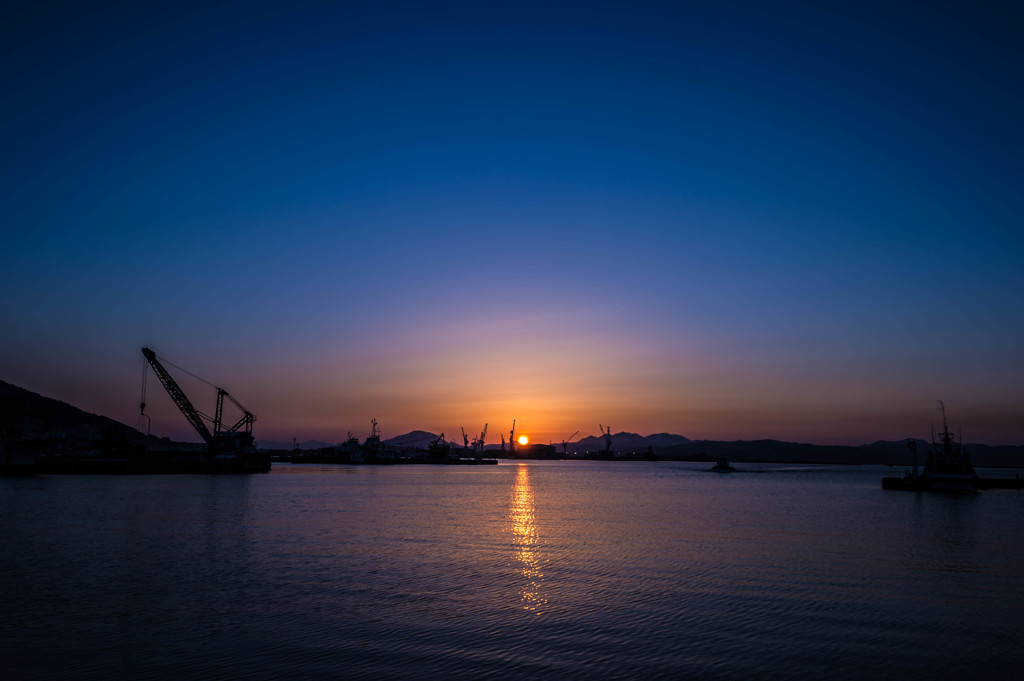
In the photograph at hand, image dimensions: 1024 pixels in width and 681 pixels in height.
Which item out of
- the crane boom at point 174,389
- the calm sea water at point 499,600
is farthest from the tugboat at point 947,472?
the crane boom at point 174,389

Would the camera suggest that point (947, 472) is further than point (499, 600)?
Yes

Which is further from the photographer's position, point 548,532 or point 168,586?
point 548,532

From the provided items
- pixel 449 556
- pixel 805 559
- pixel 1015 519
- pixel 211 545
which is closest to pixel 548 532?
pixel 449 556

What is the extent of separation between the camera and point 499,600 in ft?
63.3

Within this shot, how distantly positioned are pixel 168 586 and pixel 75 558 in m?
7.60

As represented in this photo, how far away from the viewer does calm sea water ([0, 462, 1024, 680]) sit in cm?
1375

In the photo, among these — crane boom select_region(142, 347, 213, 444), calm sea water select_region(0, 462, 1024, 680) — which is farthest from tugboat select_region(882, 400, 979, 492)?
crane boom select_region(142, 347, 213, 444)

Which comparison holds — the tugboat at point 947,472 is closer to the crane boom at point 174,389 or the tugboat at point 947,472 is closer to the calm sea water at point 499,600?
the calm sea water at point 499,600

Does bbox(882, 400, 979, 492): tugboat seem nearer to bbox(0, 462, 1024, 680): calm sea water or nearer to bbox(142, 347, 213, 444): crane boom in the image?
bbox(0, 462, 1024, 680): calm sea water

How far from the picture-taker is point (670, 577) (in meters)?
23.2

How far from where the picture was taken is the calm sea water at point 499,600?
45.1ft

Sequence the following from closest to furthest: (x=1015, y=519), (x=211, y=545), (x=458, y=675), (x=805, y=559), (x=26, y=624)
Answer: (x=458, y=675)
(x=26, y=624)
(x=805, y=559)
(x=211, y=545)
(x=1015, y=519)

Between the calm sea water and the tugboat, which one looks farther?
the tugboat

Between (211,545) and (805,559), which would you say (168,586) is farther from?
(805,559)
